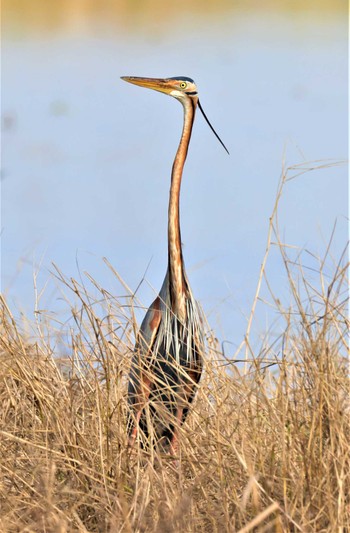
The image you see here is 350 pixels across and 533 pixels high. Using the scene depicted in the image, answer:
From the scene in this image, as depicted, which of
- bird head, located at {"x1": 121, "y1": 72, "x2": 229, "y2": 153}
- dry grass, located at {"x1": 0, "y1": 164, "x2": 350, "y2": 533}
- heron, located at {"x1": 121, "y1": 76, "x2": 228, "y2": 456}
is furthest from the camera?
bird head, located at {"x1": 121, "y1": 72, "x2": 229, "y2": 153}

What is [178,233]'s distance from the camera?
4.05 metres

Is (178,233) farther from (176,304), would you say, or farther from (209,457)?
(209,457)

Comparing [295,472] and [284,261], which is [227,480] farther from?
[284,261]

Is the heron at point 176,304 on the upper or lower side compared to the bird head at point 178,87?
lower

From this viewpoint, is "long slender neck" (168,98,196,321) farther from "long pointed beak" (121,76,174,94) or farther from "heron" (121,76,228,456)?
"long pointed beak" (121,76,174,94)

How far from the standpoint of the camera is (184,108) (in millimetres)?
4105

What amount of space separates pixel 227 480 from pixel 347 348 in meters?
0.57

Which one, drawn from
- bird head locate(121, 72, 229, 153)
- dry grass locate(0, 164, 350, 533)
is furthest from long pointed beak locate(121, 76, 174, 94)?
dry grass locate(0, 164, 350, 533)

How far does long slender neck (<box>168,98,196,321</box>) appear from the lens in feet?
13.2

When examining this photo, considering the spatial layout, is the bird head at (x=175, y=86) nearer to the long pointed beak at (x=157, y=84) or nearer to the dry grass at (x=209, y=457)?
the long pointed beak at (x=157, y=84)

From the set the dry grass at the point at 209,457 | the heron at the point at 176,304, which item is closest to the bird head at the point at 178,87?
the heron at the point at 176,304

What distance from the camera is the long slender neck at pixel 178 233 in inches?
159

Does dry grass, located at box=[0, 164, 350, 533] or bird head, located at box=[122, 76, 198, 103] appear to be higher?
bird head, located at box=[122, 76, 198, 103]

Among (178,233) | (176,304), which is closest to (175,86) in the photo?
(178,233)
